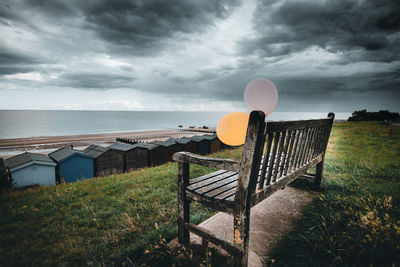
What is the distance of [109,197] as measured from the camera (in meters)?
4.47

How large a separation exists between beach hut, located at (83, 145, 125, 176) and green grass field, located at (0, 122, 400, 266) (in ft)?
21.8

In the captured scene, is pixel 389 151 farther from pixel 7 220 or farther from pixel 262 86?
pixel 7 220

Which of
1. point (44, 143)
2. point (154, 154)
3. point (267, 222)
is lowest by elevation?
point (44, 143)

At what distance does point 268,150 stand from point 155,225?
1648 mm

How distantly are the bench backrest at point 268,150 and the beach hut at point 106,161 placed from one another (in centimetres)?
1182

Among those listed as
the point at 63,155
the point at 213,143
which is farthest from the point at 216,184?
the point at 213,143

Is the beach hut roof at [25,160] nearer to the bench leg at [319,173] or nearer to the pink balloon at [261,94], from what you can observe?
the pink balloon at [261,94]

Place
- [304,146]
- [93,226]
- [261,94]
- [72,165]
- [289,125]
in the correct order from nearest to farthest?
[289,125] → [304,146] → [93,226] → [261,94] → [72,165]

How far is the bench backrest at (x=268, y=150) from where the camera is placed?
1.55m

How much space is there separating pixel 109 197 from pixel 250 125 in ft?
13.6

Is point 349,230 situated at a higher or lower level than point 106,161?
higher

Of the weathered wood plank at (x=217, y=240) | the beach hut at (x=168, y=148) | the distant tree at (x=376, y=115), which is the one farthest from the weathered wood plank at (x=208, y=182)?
the distant tree at (x=376, y=115)

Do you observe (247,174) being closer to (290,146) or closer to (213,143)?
(290,146)

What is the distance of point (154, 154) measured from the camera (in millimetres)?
12875
